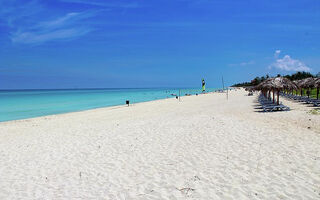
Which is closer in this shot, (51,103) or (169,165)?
(169,165)

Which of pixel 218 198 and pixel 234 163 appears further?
pixel 234 163

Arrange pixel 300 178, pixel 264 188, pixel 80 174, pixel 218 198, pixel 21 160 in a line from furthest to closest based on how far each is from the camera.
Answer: pixel 21 160, pixel 80 174, pixel 300 178, pixel 264 188, pixel 218 198

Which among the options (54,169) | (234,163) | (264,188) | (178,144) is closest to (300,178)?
(264,188)

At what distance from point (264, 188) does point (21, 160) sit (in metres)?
6.28

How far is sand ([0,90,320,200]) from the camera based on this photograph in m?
4.32

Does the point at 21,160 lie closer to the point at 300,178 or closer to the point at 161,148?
the point at 161,148

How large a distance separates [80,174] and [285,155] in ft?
16.6

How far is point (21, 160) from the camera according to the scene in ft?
21.7

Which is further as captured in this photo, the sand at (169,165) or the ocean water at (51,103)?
the ocean water at (51,103)

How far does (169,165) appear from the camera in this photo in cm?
568

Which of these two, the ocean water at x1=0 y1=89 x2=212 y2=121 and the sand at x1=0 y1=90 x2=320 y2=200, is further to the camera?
the ocean water at x1=0 y1=89 x2=212 y2=121

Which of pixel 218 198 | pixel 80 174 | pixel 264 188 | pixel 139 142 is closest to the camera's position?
pixel 218 198

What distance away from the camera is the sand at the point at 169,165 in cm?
432

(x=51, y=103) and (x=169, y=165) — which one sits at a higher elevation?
(x=51, y=103)
